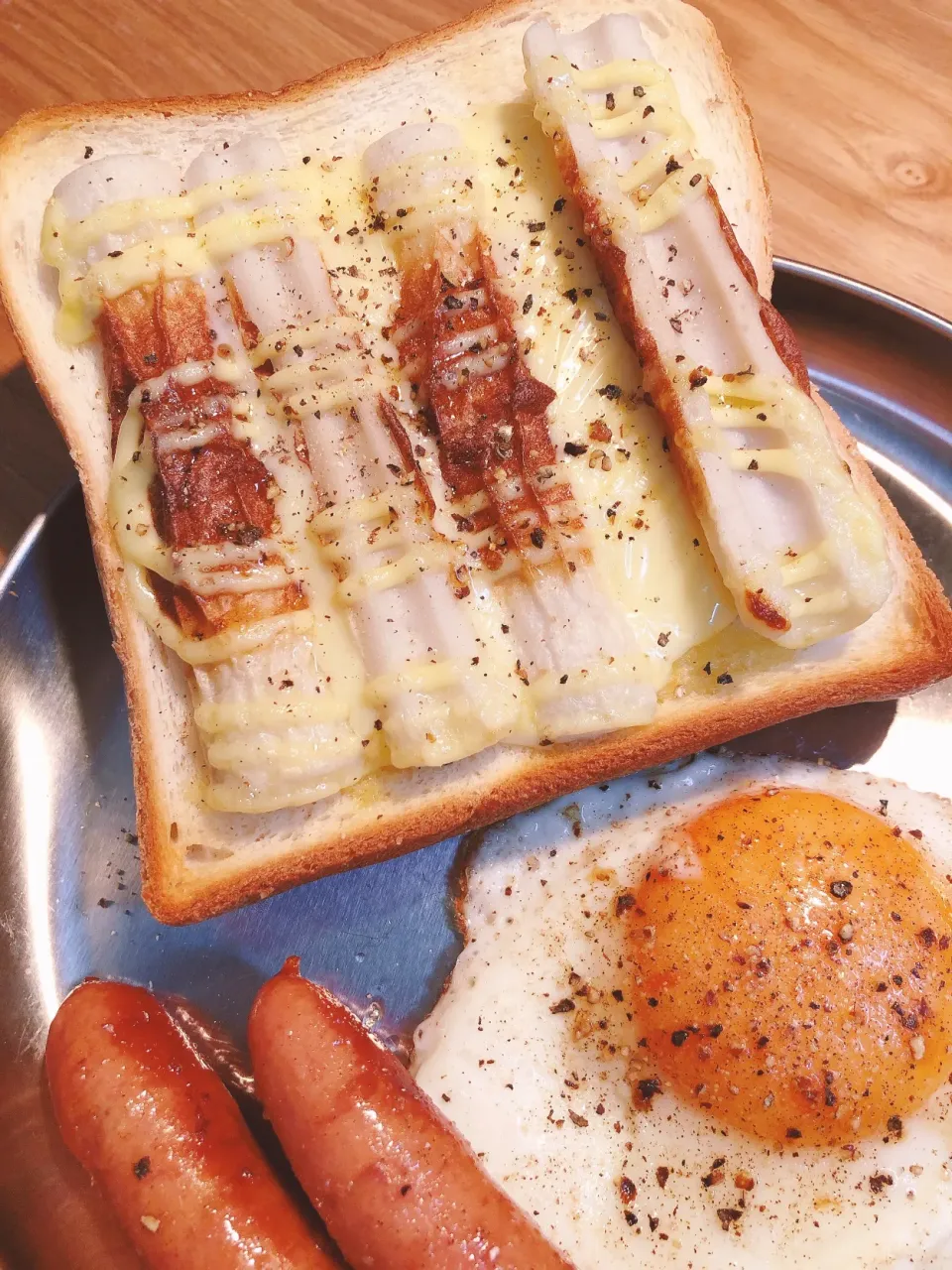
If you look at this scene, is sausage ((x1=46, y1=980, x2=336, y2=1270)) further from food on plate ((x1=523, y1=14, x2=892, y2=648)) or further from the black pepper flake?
food on plate ((x1=523, y1=14, x2=892, y2=648))

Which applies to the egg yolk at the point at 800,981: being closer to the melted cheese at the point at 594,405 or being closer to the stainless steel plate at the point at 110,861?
the stainless steel plate at the point at 110,861

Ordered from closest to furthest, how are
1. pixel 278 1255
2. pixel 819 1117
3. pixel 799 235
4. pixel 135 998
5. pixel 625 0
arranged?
pixel 278 1255 < pixel 819 1117 < pixel 135 998 < pixel 625 0 < pixel 799 235

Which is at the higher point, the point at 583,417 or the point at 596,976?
the point at 583,417

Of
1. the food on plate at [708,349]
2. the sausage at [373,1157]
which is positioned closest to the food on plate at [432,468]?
the food on plate at [708,349]

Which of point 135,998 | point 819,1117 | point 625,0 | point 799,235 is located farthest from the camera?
point 799,235

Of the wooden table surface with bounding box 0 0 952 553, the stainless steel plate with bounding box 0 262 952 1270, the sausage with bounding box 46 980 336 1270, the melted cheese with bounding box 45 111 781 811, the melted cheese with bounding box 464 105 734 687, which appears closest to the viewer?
the sausage with bounding box 46 980 336 1270

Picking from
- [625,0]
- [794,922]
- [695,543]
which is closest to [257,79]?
[625,0]

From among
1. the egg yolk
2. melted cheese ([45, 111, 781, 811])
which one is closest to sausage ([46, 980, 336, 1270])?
melted cheese ([45, 111, 781, 811])

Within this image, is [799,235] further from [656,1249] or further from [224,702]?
[656,1249]
